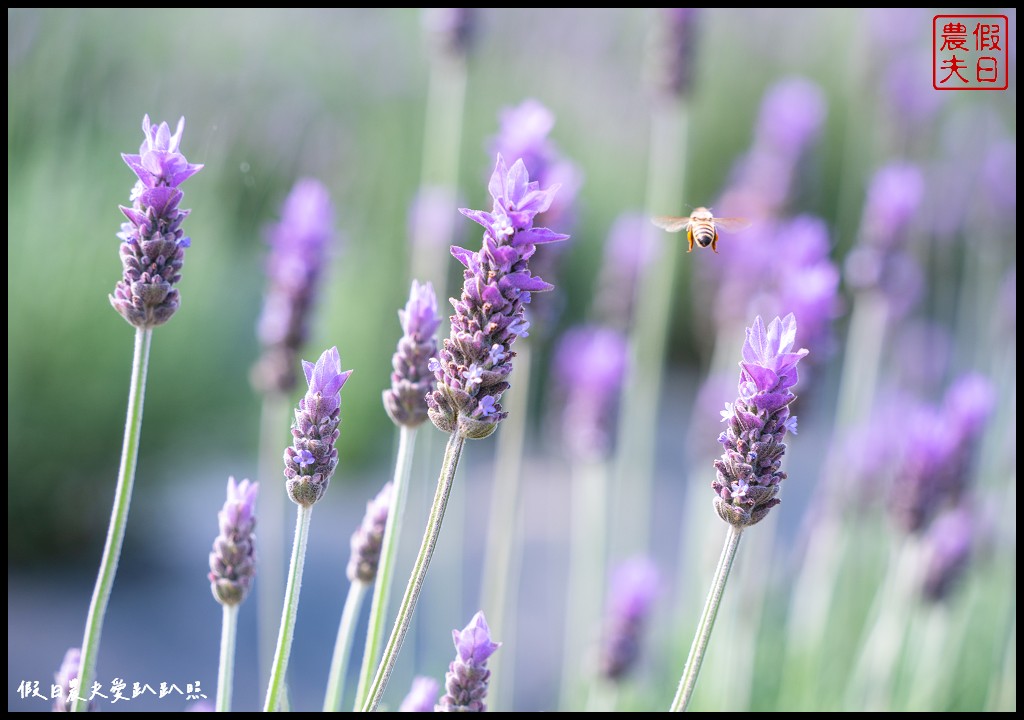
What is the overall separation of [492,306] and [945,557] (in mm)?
1826

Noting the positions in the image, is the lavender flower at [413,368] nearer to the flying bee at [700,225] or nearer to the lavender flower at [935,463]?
the flying bee at [700,225]

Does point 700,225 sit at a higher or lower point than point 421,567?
higher

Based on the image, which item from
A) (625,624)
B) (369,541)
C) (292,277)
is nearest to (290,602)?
(369,541)

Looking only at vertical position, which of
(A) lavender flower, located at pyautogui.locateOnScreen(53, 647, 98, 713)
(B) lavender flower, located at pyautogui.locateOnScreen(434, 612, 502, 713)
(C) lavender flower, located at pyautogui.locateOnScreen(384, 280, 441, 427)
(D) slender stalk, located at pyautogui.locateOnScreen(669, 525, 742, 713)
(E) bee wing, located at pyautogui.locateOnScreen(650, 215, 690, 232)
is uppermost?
(E) bee wing, located at pyautogui.locateOnScreen(650, 215, 690, 232)

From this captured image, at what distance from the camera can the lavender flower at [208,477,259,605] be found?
144cm

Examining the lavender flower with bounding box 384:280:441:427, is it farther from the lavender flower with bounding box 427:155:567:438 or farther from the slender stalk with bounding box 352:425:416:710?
the lavender flower with bounding box 427:155:567:438

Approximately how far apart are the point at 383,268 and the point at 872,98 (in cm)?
252

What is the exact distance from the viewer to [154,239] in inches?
54.0

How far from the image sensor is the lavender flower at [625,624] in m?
2.46

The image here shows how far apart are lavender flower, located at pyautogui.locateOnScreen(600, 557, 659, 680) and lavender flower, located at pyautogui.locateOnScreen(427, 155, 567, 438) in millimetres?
1362

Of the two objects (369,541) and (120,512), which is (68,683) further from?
(369,541)

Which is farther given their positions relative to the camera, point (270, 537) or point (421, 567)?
point (270, 537)

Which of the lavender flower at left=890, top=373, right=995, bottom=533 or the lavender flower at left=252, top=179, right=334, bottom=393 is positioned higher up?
the lavender flower at left=252, top=179, right=334, bottom=393

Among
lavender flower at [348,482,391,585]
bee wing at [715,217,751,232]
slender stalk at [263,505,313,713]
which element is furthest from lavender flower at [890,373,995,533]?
slender stalk at [263,505,313,713]
